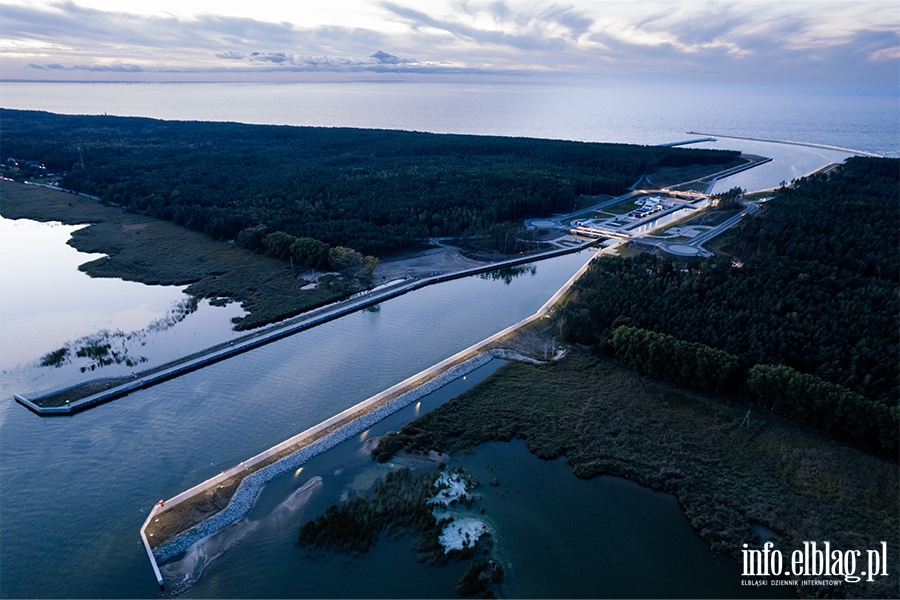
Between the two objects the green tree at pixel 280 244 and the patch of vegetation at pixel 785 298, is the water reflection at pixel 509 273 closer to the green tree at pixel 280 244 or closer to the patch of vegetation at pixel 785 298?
the patch of vegetation at pixel 785 298

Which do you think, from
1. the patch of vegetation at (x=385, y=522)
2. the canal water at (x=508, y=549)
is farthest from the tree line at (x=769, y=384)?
the patch of vegetation at (x=385, y=522)

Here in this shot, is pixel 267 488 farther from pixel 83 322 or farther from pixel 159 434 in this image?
pixel 83 322

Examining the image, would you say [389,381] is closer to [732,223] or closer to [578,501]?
[578,501]

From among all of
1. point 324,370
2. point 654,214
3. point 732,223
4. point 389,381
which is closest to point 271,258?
point 324,370

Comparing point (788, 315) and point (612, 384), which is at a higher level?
point (788, 315)

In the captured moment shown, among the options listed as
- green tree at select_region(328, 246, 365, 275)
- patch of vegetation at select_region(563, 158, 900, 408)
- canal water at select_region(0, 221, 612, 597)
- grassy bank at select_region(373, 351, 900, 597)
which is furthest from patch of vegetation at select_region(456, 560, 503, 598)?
green tree at select_region(328, 246, 365, 275)

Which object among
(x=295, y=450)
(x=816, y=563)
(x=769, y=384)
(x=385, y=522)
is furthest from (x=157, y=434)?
(x=769, y=384)

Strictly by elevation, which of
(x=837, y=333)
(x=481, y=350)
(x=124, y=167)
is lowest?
(x=481, y=350)
